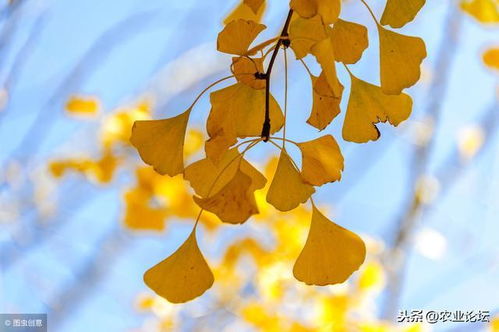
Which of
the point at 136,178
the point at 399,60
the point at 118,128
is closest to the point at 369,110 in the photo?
the point at 399,60

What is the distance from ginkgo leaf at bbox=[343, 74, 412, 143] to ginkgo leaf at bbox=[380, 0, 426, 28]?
0.14 ft

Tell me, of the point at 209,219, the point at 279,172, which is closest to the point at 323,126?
the point at 279,172

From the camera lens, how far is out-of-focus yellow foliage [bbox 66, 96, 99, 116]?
149 centimetres

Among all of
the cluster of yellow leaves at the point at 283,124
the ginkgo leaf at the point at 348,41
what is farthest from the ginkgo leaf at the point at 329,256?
the ginkgo leaf at the point at 348,41

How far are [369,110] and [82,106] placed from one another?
1.24 meters

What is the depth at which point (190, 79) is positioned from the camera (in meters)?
2.07

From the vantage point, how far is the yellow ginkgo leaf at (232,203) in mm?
344

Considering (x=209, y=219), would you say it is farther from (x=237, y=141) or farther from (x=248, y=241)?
(x=237, y=141)

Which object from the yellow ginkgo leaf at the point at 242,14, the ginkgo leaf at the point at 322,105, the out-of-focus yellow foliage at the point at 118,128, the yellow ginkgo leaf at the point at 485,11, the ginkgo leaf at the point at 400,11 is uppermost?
the out-of-focus yellow foliage at the point at 118,128

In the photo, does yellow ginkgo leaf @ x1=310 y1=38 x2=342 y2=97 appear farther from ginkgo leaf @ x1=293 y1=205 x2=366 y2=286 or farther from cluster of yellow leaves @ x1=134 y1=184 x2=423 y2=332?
cluster of yellow leaves @ x1=134 y1=184 x2=423 y2=332

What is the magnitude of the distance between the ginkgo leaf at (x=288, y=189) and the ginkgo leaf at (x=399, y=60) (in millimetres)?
72

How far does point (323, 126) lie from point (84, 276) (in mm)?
1746

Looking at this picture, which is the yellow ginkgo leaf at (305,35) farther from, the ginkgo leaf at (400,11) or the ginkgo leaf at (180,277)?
the ginkgo leaf at (180,277)

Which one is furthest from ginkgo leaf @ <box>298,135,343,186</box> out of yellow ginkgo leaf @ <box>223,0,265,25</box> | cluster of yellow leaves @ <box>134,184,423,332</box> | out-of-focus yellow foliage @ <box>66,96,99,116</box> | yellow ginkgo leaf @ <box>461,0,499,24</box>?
out-of-focus yellow foliage @ <box>66,96,99,116</box>
